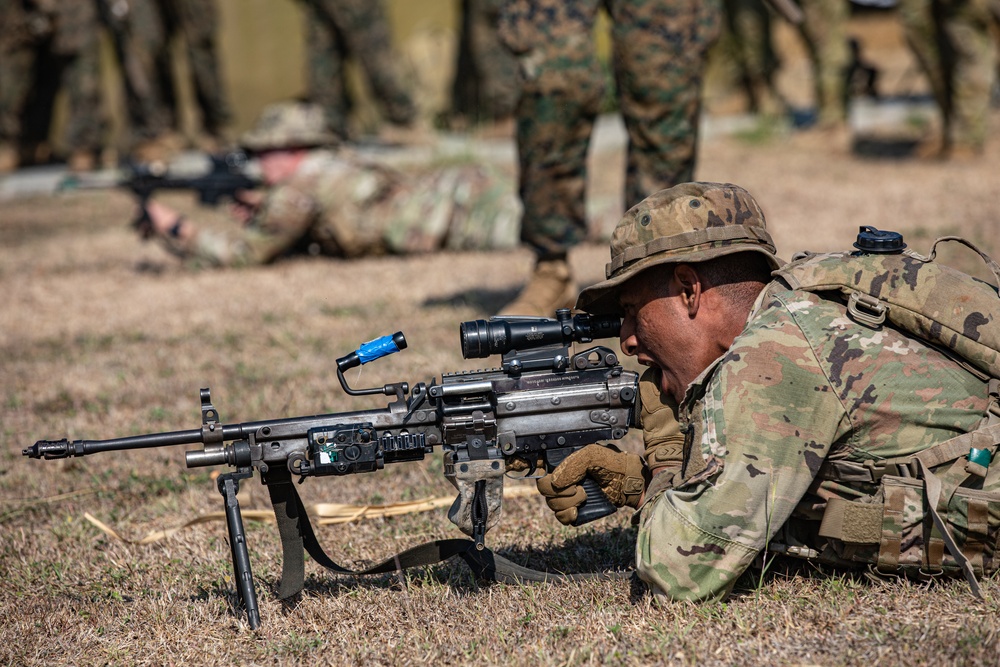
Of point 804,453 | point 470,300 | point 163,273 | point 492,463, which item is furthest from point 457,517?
point 163,273

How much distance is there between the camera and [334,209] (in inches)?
316

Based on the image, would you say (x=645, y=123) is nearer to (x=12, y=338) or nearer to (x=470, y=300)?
(x=470, y=300)

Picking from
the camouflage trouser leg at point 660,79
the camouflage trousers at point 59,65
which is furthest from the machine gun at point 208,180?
the camouflage trousers at point 59,65

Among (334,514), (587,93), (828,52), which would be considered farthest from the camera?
(828,52)

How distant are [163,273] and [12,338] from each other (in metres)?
1.87

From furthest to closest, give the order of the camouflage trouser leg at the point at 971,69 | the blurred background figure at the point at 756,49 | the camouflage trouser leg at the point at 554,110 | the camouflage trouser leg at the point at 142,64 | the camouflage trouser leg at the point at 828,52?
the blurred background figure at the point at 756,49 → the camouflage trouser leg at the point at 142,64 → the camouflage trouser leg at the point at 828,52 → the camouflage trouser leg at the point at 971,69 → the camouflage trouser leg at the point at 554,110

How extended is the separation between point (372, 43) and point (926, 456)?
10.6 meters

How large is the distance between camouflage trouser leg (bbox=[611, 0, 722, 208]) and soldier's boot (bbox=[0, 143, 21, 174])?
1056 cm

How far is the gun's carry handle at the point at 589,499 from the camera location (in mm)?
2924

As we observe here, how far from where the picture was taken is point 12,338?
6570mm

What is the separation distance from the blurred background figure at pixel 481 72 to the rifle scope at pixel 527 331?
9565 millimetres

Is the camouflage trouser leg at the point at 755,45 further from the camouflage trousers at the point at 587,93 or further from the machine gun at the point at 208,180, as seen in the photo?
the camouflage trousers at the point at 587,93

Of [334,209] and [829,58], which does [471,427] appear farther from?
[829,58]

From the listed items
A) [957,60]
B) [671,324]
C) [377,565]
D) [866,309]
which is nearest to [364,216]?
[377,565]
